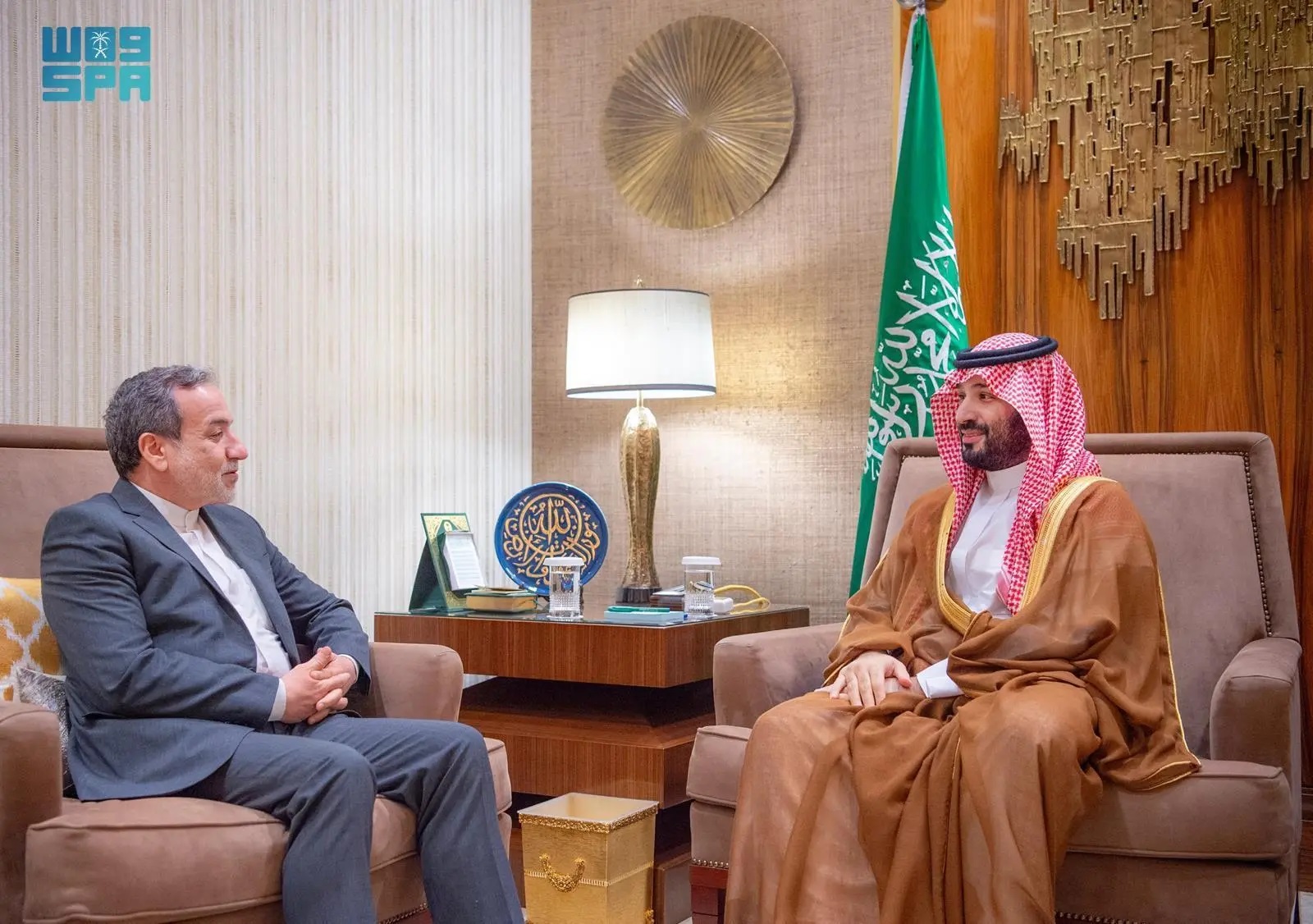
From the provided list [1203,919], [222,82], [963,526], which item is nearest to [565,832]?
[963,526]

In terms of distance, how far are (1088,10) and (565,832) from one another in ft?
8.02

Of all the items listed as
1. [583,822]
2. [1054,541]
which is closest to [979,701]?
[1054,541]

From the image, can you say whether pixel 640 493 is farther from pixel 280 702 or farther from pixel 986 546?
pixel 280 702

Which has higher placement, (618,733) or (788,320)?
(788,320)

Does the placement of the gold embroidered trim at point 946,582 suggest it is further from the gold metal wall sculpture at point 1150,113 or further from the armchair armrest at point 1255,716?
the gold metal wall sculpture at point 1150,113

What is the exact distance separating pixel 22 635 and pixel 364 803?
634 mm

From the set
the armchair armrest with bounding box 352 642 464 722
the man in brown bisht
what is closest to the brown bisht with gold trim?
the man in brown bisht

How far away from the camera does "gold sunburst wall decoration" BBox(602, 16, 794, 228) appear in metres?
3.76

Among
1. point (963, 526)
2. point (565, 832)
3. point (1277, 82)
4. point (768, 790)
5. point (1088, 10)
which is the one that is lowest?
point (565, 832)

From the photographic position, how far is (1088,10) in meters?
3.40

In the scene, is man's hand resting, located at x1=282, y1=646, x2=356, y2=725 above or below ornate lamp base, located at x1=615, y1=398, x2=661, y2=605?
below

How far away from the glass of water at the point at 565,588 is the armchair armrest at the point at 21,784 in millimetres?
1539

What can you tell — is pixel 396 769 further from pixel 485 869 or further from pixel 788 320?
pixel 788 320

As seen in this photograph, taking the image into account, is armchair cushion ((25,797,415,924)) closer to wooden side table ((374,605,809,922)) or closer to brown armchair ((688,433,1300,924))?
brown armchair ((688,433,1300,924))
